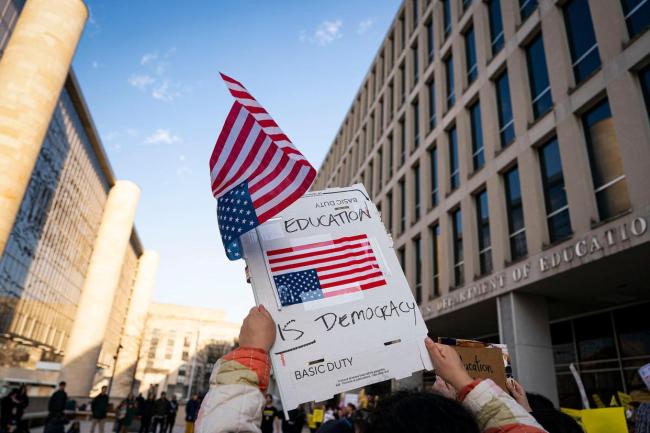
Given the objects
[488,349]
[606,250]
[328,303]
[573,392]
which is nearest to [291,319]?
[328,303]

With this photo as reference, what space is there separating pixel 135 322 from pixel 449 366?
85.5 metres

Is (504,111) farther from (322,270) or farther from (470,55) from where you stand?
(322,270)

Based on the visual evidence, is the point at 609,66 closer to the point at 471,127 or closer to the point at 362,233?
the point at 471,127

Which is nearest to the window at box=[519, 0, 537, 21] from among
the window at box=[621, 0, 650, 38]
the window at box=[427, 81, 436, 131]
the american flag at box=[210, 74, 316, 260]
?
the window at box=[621, 0, 650, 38]

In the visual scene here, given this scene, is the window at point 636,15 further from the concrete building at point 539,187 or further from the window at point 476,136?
the window at point 476,136

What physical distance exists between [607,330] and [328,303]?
1496 centimetres

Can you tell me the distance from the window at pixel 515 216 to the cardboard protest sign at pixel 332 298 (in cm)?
1199

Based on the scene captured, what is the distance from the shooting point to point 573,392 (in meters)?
14.8

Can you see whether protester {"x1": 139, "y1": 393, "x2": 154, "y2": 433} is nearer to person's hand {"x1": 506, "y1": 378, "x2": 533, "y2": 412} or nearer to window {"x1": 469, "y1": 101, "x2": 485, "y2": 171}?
window {"x1": 469, "y1": 101, "x2": 485, "y2": 171}

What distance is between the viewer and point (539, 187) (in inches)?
504

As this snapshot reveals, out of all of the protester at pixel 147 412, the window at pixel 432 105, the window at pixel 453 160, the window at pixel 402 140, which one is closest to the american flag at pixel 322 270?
the window at pixel 453 160

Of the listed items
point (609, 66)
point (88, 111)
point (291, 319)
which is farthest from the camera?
point (88, 111)

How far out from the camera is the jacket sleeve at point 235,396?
150 cm

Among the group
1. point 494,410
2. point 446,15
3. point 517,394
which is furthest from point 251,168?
point 446,15
